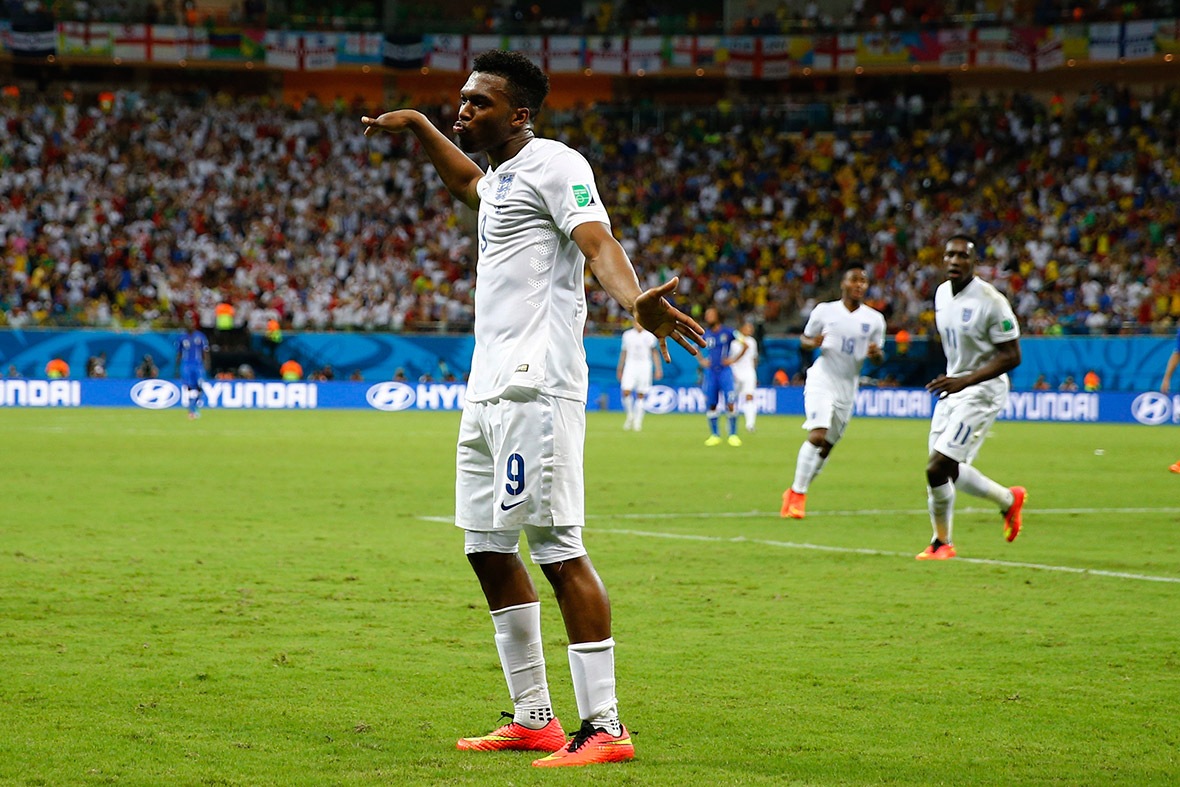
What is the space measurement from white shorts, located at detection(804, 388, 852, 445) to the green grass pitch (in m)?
0.82

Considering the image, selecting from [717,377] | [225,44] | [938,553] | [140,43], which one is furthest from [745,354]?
[140,43]

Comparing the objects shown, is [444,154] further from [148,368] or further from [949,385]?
[148,368]

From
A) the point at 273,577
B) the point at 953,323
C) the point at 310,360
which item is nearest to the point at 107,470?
the point at 273,577

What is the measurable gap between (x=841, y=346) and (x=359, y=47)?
3950 centimetres

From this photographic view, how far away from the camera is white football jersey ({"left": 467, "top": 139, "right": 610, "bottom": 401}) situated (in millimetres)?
4551

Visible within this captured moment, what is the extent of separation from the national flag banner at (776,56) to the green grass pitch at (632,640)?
3564 centimetres

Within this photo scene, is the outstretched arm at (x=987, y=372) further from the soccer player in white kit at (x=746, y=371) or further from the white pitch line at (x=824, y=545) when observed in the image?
the soccer player in white kit at (x=746, y=371)

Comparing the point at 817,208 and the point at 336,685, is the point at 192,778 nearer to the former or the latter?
the point at 336,685

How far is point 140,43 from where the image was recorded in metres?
47.5

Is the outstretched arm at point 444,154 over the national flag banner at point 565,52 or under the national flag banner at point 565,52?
under

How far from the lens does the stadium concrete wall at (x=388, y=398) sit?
31828 millimetres

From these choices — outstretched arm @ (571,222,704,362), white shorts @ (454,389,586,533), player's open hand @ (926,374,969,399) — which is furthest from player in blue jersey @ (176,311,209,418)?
outstretched arm @ (571,222,704,362)

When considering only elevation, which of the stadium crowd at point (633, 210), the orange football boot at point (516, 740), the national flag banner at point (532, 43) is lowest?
the orange football boot at point (516, 740)

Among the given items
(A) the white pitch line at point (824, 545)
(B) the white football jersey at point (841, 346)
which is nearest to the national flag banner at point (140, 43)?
(A) the white pitch line at point (824, 545)
